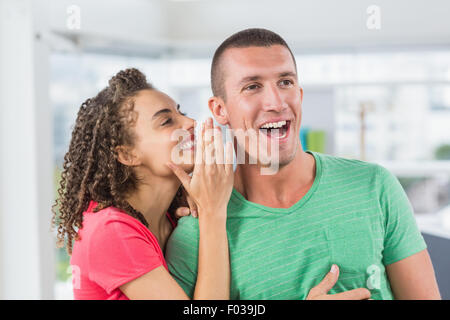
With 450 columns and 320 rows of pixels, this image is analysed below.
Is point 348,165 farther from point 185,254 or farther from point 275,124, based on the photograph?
point 185,254

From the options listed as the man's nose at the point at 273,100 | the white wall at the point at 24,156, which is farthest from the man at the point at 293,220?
the white wall at the point at 24,156

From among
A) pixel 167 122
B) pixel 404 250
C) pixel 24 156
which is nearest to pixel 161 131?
pixel 167 122

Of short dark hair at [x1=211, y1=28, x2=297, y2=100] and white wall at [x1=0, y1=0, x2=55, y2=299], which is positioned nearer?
short dark hair at [x1=211, y1=28, x2=297, y2=100]

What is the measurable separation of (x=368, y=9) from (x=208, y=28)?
0.22 m

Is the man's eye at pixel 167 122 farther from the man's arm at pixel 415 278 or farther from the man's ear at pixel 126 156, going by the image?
the man's arm at pixel 415 278

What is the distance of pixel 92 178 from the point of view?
1.98 ft

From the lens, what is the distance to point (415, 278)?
58cm

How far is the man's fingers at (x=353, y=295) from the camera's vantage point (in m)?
0.54

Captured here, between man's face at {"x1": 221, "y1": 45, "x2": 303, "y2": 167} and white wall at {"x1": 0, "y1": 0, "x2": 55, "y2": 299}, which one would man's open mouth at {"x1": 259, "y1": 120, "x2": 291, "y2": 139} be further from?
white wall at {"x1": 0, "y1": 0, "x2": 55, "y2": 299}

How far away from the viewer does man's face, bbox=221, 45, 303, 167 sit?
0.53 meters

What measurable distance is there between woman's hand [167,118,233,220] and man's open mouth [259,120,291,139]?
0.18ft

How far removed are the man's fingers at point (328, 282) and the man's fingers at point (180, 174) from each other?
0.21 m

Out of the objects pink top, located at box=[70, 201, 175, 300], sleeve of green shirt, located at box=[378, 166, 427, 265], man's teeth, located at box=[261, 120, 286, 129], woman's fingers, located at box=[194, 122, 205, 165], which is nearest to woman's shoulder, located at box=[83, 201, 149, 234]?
pink top, located at box=[70, 201, 175, 300]

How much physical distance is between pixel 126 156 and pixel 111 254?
0.43 ft
